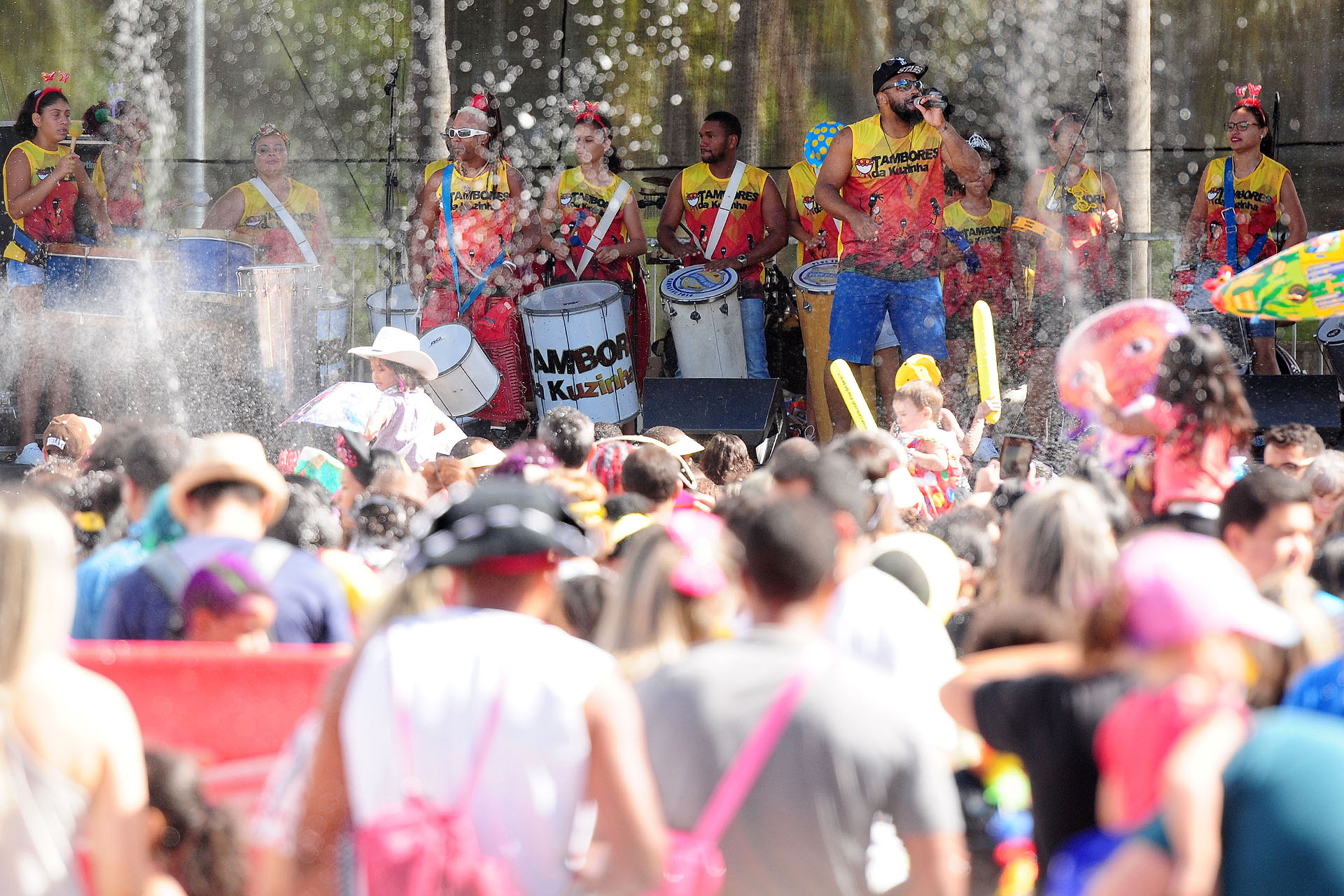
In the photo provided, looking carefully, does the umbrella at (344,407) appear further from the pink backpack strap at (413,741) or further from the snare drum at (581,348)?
the pink backpack strap at (413,741)

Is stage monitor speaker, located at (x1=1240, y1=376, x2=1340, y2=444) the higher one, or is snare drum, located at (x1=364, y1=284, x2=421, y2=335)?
snare drum, located at (x1=364, y1=284, x2=421, y2=335)

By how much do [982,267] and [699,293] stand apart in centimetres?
170

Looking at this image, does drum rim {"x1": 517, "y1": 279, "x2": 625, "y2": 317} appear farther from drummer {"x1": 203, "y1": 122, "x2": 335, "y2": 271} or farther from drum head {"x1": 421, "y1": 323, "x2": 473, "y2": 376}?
drummer {"x1": 203, "y1": 122, "x2": 335, "y2": 271}

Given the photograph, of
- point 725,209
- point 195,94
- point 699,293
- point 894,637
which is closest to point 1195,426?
point 894,637

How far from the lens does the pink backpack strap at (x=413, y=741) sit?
198 cm

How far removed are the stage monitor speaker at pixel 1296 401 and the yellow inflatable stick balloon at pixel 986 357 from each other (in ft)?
7.15

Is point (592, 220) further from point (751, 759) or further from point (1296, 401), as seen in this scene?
point (751, 759)

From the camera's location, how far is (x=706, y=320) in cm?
880

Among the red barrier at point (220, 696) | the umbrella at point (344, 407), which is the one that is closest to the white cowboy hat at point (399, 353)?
the umbrella at point (344, 407)

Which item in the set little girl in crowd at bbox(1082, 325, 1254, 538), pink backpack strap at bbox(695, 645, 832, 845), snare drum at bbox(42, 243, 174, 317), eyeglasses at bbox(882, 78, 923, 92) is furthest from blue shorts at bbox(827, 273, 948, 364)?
pink backpack strap at bbox(695, 645, 832, 845)

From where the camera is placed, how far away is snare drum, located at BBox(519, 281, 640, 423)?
28.0 feet

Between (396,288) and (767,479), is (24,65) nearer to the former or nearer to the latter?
(396,288)

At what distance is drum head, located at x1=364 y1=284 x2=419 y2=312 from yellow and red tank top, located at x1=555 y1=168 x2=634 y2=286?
2.92 ft

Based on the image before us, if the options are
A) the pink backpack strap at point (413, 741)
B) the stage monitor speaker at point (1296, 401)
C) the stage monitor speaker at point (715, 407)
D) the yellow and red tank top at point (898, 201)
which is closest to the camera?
the pink backpack strap at point (413, 741)
